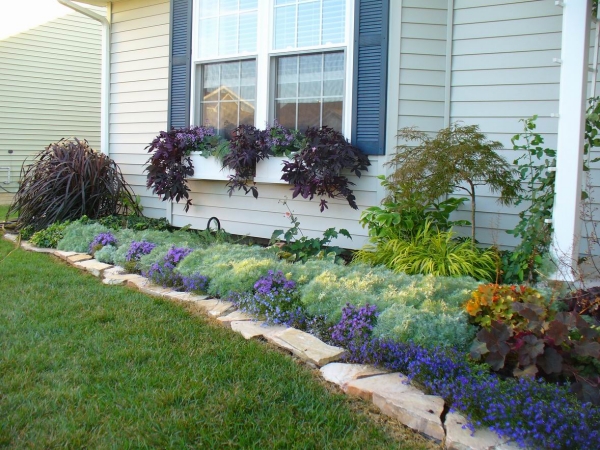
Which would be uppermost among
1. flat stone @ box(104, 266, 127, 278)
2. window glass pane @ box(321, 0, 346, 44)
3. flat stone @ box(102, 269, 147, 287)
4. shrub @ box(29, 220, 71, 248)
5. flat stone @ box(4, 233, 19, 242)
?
window glass pane @ box(321, 0, 346, 44)

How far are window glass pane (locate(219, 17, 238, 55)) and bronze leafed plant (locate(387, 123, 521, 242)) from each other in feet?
7.80

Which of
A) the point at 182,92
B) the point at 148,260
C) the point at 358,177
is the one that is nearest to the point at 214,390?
the point at 148,260

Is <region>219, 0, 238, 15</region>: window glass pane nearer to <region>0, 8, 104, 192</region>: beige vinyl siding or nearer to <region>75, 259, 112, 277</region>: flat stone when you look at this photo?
<region>75, 259, 112, 277</region>: flat stone

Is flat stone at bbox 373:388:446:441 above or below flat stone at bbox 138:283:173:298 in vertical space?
below

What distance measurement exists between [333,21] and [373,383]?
3.61 m

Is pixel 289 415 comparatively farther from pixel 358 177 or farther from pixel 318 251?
pixel 358 177

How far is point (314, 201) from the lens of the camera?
5.37 m

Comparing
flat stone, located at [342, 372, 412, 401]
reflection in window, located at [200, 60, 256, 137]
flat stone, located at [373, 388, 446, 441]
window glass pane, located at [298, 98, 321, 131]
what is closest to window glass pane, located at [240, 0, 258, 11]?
reflection in window, located at [200, 60, 256, 137]

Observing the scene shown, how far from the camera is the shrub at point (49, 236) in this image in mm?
5805

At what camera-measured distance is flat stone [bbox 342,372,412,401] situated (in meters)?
2.55

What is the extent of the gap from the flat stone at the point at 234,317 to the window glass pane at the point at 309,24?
282cm

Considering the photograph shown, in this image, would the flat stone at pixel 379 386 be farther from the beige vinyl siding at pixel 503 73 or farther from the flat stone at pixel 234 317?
the beige vinyl siding at pixel 503 73

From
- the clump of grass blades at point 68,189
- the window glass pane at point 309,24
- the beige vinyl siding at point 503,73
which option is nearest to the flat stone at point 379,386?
the beige vinyl siding at point 503,73

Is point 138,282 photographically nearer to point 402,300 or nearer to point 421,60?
point 402,300
